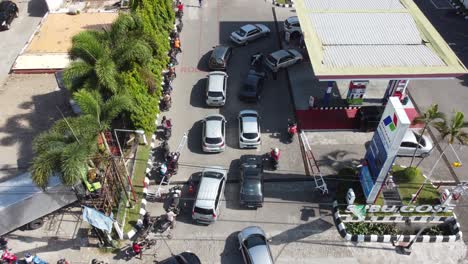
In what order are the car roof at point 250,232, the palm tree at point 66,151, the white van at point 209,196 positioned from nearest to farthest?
the palm tree at point 66,151, the car roof at point 250,232, the white van at point 209,196

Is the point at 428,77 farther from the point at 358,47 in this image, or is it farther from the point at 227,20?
the point at 227,20

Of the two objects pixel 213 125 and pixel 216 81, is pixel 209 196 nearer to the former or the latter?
pixel 213 125

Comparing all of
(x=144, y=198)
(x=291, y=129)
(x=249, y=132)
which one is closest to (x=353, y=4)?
(x=291, y=129)

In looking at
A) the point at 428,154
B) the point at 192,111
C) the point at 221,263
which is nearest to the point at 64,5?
the point at 192,111

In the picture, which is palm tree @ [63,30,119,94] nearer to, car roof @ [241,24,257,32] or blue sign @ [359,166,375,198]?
car roof @ [241,24,257,32]

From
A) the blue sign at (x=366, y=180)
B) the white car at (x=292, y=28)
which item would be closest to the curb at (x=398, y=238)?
the blue sign at (x=366, y=180)

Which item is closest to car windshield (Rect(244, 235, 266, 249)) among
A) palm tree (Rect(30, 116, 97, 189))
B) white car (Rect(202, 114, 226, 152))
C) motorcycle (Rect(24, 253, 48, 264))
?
white car (Rect(202, 114, 226, 152))

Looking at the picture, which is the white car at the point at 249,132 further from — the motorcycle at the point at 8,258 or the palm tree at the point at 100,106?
the motorcycle at the point at 8,258
